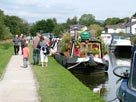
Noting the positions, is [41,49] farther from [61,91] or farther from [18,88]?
[61,91]

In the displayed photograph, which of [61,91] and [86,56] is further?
[86,56]

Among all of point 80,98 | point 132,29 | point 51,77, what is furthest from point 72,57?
point 132,29

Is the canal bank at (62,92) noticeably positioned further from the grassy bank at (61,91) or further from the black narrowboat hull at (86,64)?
the black narrowboat hull at (86,64)

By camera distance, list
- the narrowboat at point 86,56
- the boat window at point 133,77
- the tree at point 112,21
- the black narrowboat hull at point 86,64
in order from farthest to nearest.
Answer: the tree at point 112,21
the narrowboat at point 86,56
the black narrowboat hull at point 86,64
the boat window at point 133,77

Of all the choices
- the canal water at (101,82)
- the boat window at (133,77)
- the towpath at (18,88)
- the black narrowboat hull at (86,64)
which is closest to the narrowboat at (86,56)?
the black narrowboat hull at (86,64)

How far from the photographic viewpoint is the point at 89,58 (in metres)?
24.7

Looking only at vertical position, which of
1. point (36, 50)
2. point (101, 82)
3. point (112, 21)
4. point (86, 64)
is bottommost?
point (112, 21)

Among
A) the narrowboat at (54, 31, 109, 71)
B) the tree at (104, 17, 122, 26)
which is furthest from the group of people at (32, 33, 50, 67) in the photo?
the tree at (104, 17, 122, 26)

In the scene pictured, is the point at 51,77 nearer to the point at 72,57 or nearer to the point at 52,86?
the point at 52,86

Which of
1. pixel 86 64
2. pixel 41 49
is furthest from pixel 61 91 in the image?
pixel 86 64

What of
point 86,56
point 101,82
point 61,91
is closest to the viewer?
point 61,91

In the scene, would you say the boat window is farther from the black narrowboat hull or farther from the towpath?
the black narrowboat hull

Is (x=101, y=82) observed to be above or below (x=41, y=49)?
below

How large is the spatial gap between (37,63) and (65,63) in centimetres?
173
